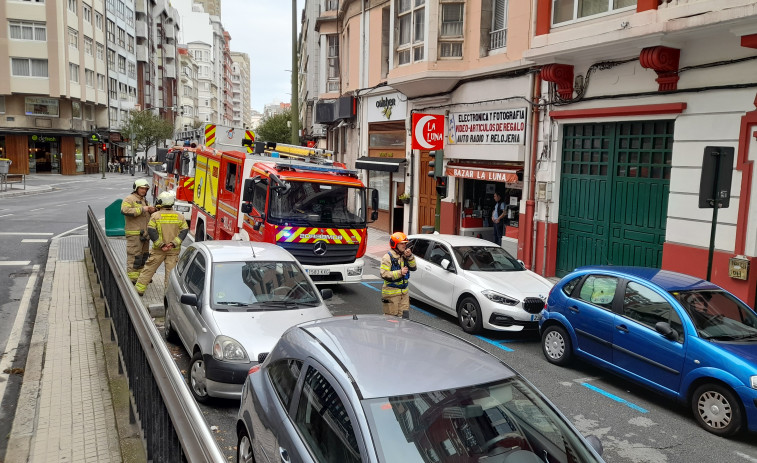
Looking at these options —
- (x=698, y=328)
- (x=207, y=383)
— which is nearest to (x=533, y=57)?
(x=698, y=328)

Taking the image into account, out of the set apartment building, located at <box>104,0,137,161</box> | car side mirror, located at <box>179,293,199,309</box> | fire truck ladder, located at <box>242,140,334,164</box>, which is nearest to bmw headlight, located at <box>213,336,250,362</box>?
car side mirror, located at <box>179,293,199,309</box>

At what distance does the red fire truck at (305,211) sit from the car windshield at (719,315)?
245 inches

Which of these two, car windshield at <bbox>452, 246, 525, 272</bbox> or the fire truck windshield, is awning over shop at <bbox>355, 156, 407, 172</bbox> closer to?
the fire truck windshield

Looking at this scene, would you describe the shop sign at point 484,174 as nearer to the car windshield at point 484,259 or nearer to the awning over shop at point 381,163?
the awning over shop at point 381,163

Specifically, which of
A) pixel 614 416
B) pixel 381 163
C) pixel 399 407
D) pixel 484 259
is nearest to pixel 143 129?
pixel 381 163

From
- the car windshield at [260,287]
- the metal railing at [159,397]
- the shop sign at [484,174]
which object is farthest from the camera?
the shop sign at [484,174]

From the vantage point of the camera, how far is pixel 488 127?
55.6 ft

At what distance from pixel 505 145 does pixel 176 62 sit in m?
90.2

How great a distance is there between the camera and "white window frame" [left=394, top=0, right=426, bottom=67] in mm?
18578

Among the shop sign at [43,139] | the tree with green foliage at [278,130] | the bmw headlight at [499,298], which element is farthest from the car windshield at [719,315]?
the shop sign at [43,139]

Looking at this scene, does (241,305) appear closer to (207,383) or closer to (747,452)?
(207,383)

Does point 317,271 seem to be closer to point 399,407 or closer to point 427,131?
point 427,131

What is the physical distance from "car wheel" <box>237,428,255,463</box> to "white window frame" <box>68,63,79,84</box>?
55.1 m

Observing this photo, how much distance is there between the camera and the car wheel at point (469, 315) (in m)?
9.81
